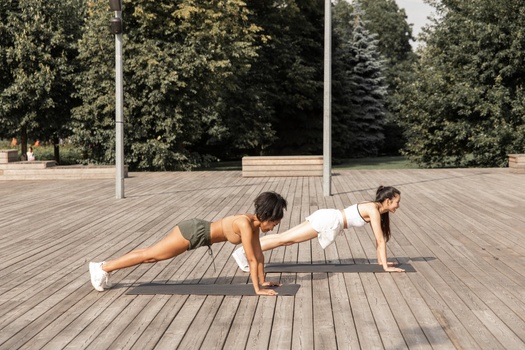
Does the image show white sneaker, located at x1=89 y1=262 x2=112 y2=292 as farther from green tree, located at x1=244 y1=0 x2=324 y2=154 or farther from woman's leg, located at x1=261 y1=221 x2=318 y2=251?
green tree, located at x1=244 y1=0 x2=324 y2=154

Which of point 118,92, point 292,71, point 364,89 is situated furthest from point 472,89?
point 118,92

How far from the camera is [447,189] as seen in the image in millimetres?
17812

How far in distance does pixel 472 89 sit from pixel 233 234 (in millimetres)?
26989

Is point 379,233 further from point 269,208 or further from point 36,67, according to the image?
point 36,67

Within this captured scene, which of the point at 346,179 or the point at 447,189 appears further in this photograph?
the point at 346,179

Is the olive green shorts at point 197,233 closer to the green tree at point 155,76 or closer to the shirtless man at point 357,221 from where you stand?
the shirtless man at point 357,221

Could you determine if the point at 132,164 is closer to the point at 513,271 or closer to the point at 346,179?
the point at 346,179

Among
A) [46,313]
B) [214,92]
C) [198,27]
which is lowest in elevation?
[46,313]

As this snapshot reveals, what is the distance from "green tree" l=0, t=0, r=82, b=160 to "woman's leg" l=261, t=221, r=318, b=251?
22952mm

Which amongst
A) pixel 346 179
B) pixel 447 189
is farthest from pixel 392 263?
pixel 346 179

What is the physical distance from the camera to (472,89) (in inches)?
1240

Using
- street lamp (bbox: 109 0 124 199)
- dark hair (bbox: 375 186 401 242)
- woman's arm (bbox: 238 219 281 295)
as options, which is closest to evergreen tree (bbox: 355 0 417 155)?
street lamp (bbox: 109 0 124 199)

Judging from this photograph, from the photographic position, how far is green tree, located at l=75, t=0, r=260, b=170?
28.2 m

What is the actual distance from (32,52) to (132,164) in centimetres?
636
